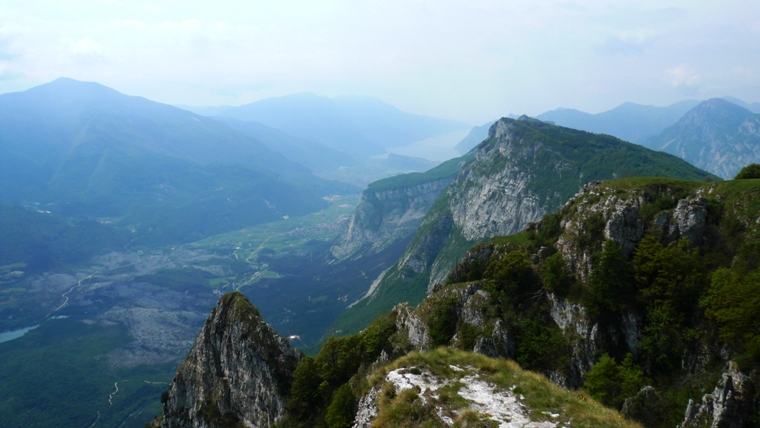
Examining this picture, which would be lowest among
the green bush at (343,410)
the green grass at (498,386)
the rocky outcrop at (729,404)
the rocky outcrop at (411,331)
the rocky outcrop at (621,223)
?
the green bush at (343,410)

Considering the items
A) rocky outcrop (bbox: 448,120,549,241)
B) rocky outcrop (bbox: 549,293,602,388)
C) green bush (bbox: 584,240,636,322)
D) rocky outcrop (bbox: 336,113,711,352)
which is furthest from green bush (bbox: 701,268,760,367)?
rocky outcrop (bbox: 448,120,549,241)

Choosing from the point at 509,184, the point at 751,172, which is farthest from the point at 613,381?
the point at 509,184

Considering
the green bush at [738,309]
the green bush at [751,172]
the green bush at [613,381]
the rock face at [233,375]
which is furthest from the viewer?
the rock face at [233,375]

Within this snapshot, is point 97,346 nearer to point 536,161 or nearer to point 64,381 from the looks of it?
point 64,381

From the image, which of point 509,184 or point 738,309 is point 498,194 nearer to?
point 509,184

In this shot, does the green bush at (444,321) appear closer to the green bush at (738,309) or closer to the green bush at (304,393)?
the green bush at (304,393)

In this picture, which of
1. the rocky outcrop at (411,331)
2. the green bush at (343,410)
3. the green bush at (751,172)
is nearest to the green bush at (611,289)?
the rocky outcrop at (411,331)

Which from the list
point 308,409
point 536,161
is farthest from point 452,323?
point 536,161
